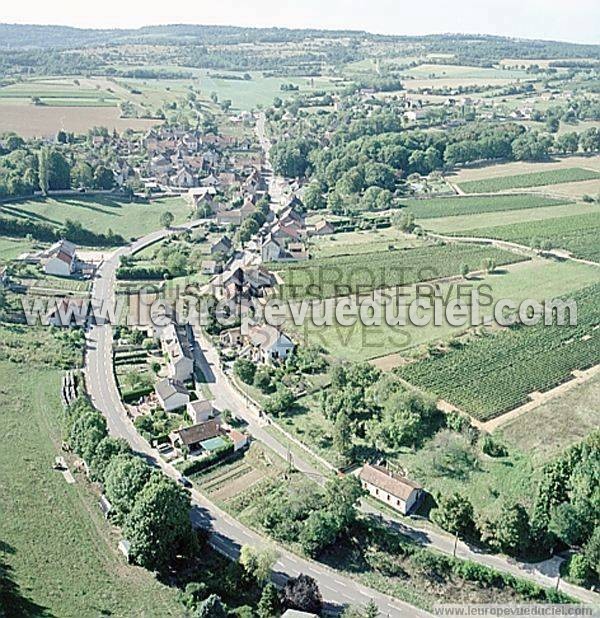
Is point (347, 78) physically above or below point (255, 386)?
above

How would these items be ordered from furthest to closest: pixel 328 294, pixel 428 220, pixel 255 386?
pixel 428 220
pixel 328 294
pixel 255 386

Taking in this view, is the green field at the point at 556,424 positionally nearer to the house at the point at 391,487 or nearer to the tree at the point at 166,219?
the house at the point at 391,487

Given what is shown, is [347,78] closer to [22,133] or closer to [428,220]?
[22,133]

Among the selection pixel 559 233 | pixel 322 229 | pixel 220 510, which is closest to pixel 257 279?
pixel 322 229

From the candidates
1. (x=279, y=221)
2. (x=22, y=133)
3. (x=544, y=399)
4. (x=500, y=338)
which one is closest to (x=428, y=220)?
(x=279, y=221)

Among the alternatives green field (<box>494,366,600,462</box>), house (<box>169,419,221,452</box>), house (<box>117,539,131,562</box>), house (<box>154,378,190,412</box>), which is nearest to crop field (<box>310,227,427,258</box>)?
house (<box>154,378,190,412</box>)

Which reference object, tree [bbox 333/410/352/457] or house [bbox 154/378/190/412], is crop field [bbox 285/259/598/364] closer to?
tree [bbox 333/410/352/457]
